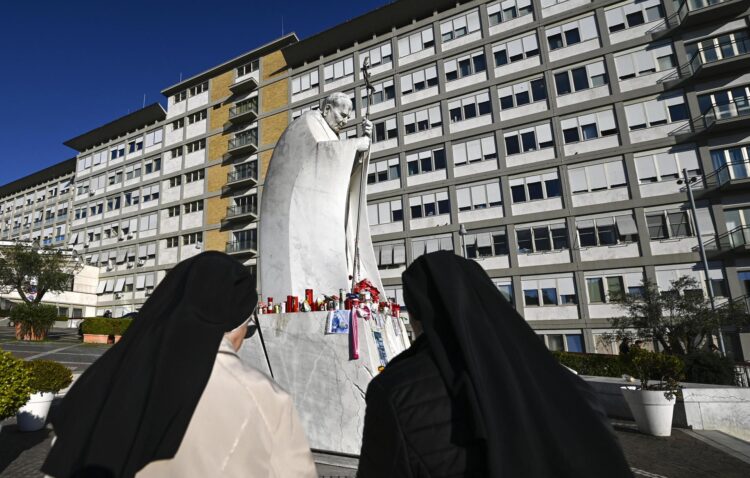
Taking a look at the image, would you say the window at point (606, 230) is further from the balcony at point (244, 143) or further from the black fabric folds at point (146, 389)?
the balcony at point (244, 143)

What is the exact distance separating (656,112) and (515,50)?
10187mm

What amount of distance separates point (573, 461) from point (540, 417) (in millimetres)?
157

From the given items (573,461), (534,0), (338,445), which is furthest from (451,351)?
(534,0)

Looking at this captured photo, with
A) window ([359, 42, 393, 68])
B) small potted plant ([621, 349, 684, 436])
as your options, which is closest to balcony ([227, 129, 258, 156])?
window ([359, 42, 393, 68])

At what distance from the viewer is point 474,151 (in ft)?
101

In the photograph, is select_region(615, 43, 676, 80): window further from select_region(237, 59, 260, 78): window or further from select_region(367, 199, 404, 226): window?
select_region(237, 59, 260, 78): window

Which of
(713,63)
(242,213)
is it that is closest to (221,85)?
(242,213)

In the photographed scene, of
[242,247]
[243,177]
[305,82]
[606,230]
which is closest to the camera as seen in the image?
[606,230]

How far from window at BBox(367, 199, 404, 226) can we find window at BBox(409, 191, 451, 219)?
1043 millimetres

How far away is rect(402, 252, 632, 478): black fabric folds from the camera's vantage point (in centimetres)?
136

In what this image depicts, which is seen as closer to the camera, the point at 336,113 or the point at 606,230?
the point at 336,113

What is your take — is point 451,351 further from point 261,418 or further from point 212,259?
point 212,259

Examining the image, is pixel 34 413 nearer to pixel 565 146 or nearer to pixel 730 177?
pixel 565 146

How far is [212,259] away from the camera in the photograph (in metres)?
1.99
